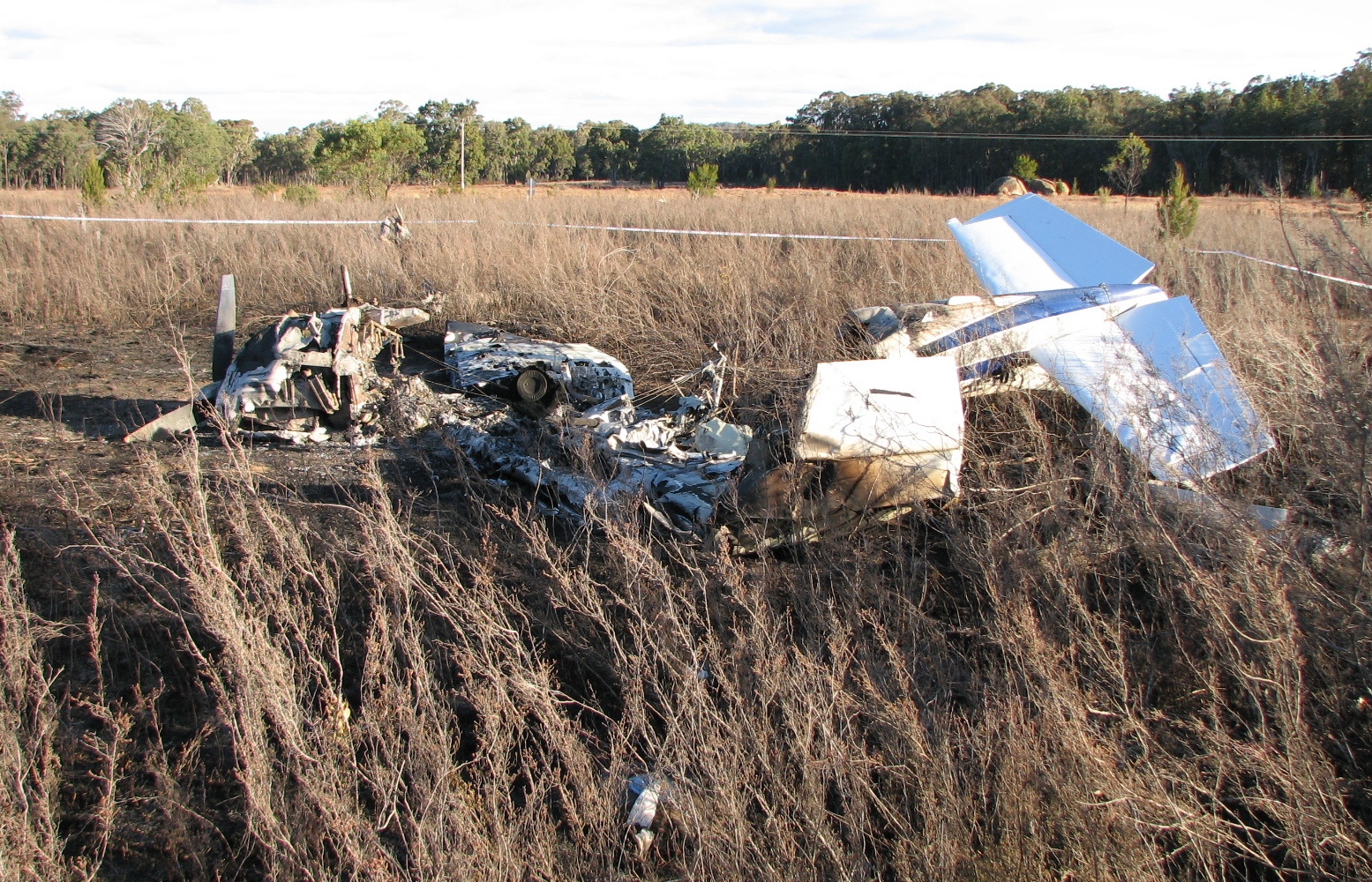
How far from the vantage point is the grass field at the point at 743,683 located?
186 centimetres

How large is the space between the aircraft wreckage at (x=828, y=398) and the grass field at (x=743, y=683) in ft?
0.59

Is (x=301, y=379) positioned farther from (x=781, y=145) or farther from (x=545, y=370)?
(x=781, y=145)

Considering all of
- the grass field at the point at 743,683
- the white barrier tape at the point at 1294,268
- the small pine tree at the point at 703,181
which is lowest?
the grass field at the point at 743,683

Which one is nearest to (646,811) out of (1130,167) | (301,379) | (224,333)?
(301,379)

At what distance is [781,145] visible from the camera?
45.6 metres

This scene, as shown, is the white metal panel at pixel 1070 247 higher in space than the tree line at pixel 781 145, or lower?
lower

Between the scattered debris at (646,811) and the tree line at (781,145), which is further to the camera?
the tree line at (781,145)

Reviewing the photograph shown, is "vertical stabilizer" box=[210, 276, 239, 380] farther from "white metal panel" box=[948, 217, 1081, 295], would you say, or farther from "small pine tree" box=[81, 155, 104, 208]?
"small pine tree" box=[81, 155, 104, 208]

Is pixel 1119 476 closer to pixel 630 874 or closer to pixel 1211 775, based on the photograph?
pixel 1211 775

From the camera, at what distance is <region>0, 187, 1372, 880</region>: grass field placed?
6.11 ft

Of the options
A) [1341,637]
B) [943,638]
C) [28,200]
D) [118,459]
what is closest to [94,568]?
[118,459]

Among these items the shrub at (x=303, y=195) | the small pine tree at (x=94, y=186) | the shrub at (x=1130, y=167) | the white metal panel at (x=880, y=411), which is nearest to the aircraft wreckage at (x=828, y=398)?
the white metal panel at (x=880, y=411)

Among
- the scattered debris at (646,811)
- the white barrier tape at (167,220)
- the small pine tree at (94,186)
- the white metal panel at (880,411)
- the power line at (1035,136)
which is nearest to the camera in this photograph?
the scattered debris at (646,811)

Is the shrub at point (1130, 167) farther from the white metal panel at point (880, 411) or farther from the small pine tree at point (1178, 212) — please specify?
the white metal panel at point (880, 411)
